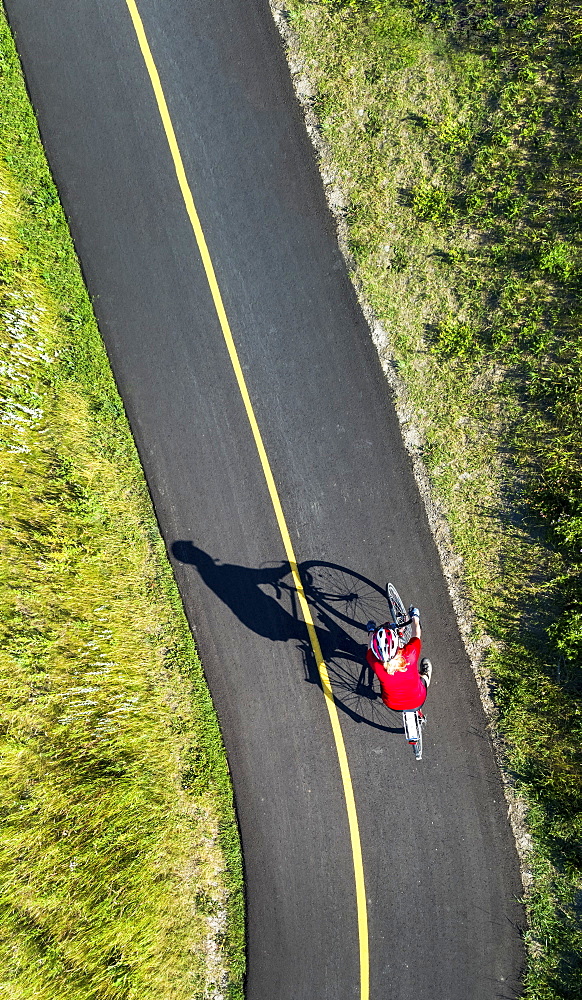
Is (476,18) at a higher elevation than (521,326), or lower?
higher

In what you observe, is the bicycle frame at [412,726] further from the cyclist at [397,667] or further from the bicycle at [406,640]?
the cyclist at [397,667]

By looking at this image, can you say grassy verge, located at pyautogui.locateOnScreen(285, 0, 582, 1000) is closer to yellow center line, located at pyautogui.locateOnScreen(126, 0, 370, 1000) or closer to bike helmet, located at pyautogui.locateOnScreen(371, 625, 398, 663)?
bike helmet, located at pyautogui.locateOnScreen(371, 625, 398, 663)

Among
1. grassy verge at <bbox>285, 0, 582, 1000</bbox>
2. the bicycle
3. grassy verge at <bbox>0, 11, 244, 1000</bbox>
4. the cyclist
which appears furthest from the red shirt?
grassy verge at <bbox>0, 11, 244, 1000</bbox>

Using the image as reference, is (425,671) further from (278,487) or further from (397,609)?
→ (278,487)

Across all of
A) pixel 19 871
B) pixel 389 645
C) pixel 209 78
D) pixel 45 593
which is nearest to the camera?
pixel 389 645

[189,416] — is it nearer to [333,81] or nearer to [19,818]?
[333,81]

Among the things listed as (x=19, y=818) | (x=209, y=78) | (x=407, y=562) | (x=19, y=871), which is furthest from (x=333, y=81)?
(x=19, y=871)
